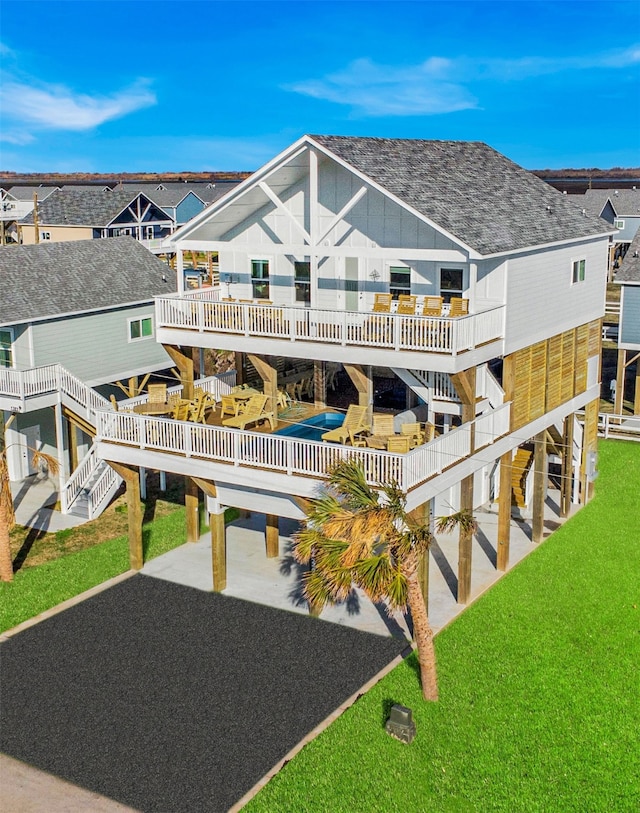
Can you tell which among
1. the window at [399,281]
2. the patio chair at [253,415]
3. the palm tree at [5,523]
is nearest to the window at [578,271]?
the window at [399,281]

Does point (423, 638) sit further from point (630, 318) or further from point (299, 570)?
point (630, 318)

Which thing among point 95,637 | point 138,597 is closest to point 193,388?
point 138,597

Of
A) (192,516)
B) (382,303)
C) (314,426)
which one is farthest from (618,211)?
(314,426)

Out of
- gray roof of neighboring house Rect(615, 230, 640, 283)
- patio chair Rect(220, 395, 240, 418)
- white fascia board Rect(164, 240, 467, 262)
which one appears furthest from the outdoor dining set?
gray roof of neighboring house Rect(615, 230, 640, 283)

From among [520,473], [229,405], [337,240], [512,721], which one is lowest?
[512,721]

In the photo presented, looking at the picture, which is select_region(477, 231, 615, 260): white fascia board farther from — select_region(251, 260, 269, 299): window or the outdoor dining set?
select_region(251, 260, 269, 299): window

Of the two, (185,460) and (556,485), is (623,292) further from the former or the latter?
(185,460)

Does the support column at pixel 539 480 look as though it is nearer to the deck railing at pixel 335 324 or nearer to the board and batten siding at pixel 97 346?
the deck railing at pixel 335 324
